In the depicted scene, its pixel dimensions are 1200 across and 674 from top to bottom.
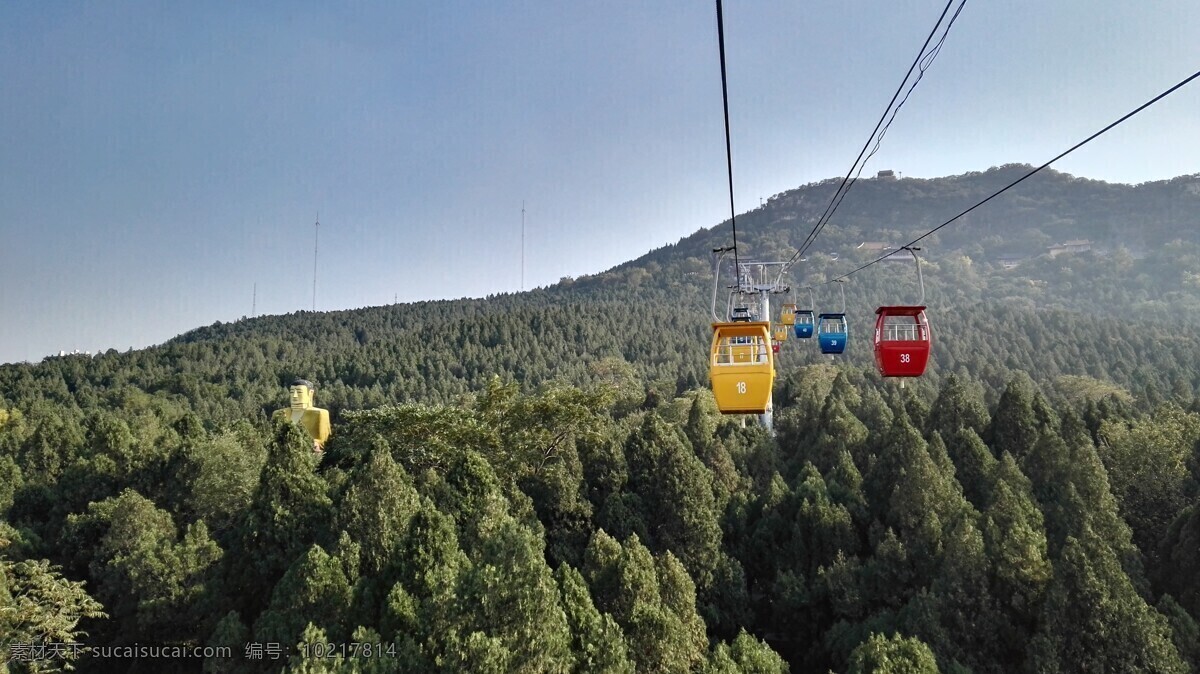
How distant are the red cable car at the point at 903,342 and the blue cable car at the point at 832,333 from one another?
7.86 meters

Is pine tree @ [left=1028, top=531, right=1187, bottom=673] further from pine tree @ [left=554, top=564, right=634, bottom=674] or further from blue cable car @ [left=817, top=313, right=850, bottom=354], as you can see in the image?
pine tree @ [left=554, top=564, right=634, bottom=674]

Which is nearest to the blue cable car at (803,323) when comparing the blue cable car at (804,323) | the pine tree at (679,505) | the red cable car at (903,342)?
the blue cable car at (804,323)

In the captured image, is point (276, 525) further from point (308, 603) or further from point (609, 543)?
point (609, 543)

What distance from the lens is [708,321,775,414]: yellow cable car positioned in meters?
16.2

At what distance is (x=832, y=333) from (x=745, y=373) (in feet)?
44.1

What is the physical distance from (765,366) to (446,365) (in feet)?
393

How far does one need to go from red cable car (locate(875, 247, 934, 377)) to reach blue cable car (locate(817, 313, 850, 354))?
7865 millimetres

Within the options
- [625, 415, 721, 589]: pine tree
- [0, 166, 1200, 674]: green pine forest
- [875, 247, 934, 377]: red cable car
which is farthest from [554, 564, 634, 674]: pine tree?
[625, 415, 721, 589]: pine tree

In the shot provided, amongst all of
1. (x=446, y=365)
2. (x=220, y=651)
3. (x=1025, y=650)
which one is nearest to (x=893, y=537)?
(x=1025, y=650)

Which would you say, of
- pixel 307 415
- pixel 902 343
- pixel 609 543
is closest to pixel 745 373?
pixel 902 343

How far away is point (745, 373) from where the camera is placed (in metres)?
16.2

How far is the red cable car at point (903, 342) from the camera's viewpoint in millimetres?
19078

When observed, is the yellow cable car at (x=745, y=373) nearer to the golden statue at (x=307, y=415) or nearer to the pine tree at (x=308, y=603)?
the pine tree at (x=308, y=603)

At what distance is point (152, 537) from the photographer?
31.4 metres
